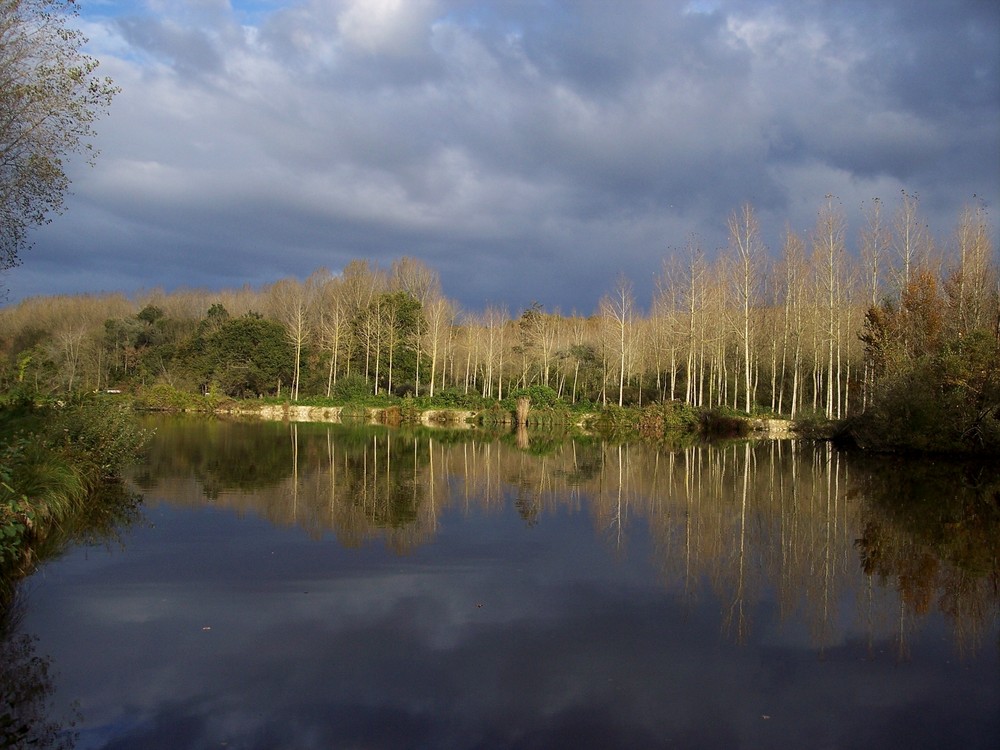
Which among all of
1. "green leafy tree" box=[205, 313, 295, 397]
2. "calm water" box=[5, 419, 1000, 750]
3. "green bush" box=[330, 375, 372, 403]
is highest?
"green leafy tree" box=[205, 313, 295, 397]

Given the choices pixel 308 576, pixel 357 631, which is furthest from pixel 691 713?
pixel 308 576

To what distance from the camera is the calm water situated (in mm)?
4465

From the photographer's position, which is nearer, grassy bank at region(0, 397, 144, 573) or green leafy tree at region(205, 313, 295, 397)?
grassy bank at region(0, 397, 144, 573)

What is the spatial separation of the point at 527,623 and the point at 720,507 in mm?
6455

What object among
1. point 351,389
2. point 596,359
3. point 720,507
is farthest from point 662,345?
point 720,507

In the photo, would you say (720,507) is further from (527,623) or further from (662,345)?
(662,345)

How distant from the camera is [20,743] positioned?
4.09 metres

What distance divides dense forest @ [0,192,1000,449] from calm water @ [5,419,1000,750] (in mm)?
8196

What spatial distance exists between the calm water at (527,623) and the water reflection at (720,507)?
6 cm

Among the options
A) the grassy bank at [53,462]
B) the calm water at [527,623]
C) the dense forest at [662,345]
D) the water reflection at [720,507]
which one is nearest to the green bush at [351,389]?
the dense forest at [662,345]

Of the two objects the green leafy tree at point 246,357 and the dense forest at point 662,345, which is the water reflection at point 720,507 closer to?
the dense forest at point 662,345

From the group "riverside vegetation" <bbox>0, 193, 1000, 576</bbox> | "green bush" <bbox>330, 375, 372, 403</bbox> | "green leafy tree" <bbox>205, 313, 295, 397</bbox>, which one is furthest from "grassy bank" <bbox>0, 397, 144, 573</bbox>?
"green leafy tree" <bbox>205, 313, 295, 397</bbox>

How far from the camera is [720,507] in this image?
11.9m

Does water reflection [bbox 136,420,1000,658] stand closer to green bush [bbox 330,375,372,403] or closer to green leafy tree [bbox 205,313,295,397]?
green bush [bbox 330,375,372,403]
